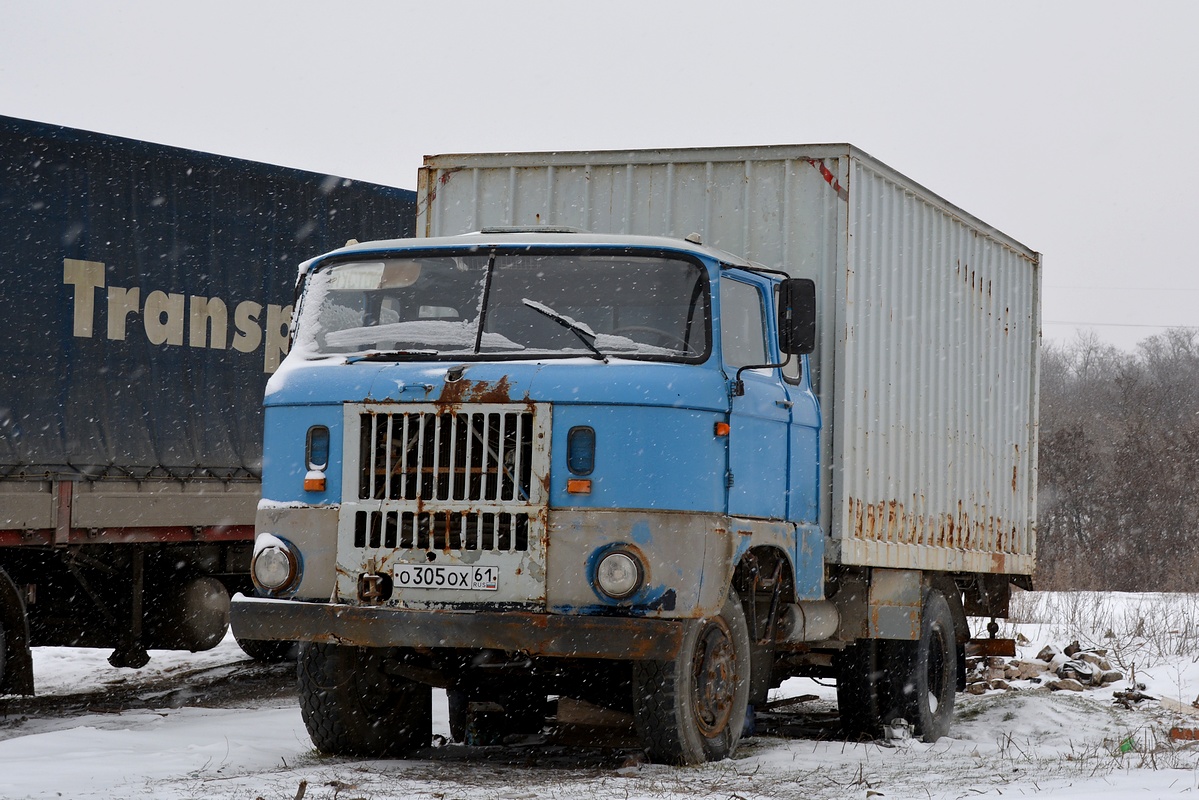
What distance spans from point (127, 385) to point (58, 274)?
3.29ft

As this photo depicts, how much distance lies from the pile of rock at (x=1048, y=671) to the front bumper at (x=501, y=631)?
21.8 ft

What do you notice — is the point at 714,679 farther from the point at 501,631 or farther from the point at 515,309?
the point at 515,309

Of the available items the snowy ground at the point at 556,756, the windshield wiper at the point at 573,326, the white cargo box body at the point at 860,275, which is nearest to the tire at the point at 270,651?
the snowy ground at the point at 556,756

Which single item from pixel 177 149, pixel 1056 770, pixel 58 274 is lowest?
pixel 1056 770

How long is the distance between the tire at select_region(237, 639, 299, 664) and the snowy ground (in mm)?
183

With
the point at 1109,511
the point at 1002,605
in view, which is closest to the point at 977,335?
the point at 1002,605

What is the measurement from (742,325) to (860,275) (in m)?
1.60

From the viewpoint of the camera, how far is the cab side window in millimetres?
7238

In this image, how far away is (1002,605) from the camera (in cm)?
1188

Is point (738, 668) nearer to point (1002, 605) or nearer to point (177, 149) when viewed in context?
point (1002, 605)

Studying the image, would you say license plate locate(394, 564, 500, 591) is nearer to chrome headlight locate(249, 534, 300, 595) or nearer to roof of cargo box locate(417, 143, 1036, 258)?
chrome headlight locate(249, 534, 300, 595)

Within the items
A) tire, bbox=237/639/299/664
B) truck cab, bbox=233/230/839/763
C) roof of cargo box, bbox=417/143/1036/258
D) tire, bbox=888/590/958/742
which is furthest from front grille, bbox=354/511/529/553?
tire, bbox=237/639/299/664

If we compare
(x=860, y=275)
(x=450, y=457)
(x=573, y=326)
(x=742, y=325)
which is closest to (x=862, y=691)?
(x=860, y=275)

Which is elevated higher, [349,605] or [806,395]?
[806,395]
